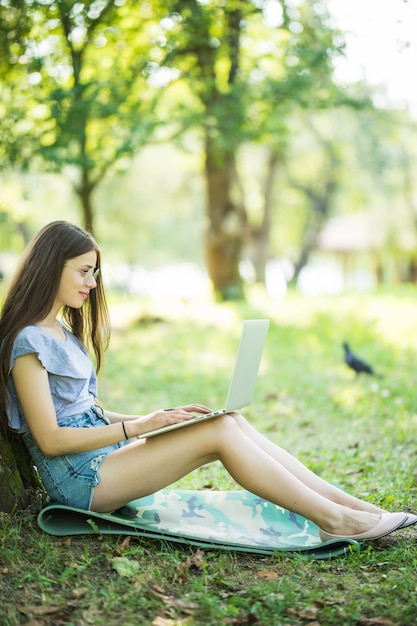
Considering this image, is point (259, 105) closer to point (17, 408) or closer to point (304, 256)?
point (17, 408)

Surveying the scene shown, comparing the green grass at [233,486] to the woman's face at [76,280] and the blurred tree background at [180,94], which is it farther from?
the blurred tree background at [180,94]

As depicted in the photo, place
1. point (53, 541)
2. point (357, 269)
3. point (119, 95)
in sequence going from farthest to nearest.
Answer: point (357, 269)
point (119, 95)
point (53, 541)

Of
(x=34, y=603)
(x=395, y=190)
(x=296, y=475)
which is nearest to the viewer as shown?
(x=34, y=603)

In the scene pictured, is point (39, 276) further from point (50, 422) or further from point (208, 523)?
point (208, 523)

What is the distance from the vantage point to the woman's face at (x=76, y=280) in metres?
3.36

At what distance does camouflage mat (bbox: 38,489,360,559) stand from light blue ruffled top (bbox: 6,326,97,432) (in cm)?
43

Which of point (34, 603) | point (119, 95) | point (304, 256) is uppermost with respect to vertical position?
point (34, 603)

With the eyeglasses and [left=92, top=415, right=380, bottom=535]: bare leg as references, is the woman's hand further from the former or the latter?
the eyeglasses

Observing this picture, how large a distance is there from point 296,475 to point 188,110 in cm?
954

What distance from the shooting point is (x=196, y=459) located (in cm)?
331

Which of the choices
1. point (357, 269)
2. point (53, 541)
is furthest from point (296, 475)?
point (357, 269)


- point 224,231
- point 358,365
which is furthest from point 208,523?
point 224,231

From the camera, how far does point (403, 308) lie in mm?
11938

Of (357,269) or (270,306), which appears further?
(357,269)
